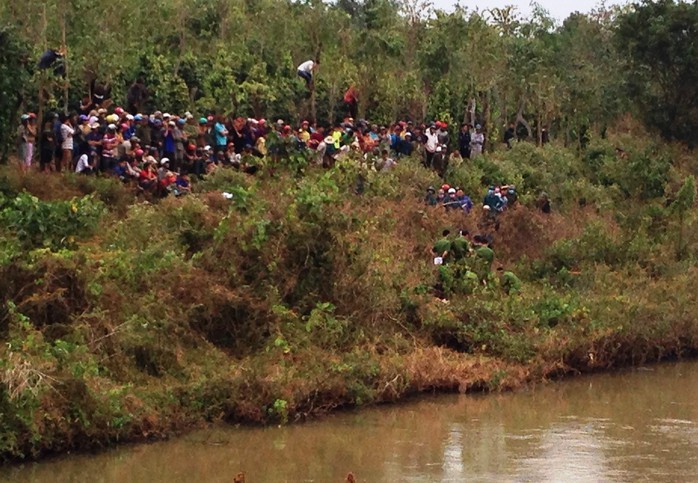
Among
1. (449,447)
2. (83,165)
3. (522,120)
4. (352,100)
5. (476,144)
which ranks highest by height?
(352,100)

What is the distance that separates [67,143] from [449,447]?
1017cm

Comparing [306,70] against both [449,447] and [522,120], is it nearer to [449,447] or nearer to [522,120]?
[522,120]

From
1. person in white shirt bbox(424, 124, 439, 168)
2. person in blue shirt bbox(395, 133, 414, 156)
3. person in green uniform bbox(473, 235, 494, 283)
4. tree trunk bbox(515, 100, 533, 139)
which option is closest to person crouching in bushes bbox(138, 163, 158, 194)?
person in green uniform bbox(473, 235, 494, 283)

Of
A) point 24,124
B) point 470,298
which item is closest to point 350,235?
point 470,298

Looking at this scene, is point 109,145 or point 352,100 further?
point 352,100

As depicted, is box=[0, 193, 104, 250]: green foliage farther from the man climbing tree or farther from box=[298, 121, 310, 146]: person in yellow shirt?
the man climbing tree

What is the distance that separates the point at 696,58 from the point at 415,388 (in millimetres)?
21583

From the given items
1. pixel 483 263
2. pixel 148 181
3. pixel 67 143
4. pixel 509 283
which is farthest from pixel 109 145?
pixel 509 283

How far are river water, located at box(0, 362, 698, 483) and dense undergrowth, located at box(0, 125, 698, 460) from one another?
40 cm

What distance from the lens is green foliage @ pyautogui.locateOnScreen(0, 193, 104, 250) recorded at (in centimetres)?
1817

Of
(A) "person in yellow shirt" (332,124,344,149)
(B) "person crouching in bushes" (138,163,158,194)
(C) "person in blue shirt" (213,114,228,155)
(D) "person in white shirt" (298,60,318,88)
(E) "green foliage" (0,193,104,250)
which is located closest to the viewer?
(E) "green foliage" (0,193,104,250)

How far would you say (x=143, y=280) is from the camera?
18484 mm

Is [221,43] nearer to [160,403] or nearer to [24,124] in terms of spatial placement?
[24,124]

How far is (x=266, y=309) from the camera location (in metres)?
19.0
